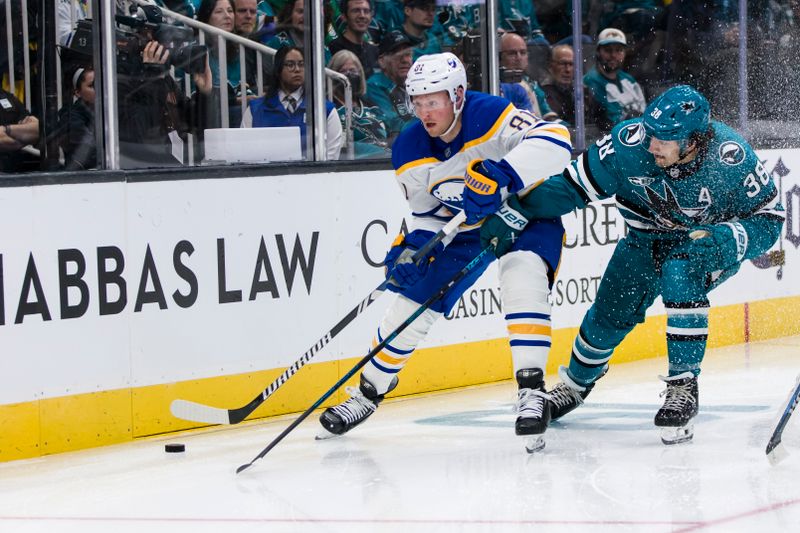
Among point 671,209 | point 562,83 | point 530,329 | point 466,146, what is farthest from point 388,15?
point 530,329

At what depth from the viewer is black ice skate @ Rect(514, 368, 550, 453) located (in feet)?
13.2

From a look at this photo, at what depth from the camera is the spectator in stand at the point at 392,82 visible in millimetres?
5555

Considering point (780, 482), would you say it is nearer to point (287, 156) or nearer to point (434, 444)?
point (434, 444)

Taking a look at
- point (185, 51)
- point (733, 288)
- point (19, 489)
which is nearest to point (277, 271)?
point (185, 51)

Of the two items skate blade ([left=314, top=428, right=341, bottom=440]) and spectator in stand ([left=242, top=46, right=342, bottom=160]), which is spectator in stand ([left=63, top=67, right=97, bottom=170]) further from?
skate blade ([left=314, top=428, right=341, bottom=440])

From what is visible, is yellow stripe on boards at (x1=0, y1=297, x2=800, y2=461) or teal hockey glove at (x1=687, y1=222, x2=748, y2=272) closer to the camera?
teal hockey glove at (x1=687, y1=222, x2=748, y2=272)

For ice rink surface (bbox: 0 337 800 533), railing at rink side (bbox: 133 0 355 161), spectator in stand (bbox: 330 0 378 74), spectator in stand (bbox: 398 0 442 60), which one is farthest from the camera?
spectator in stand (bbox: 398 0 442 60)

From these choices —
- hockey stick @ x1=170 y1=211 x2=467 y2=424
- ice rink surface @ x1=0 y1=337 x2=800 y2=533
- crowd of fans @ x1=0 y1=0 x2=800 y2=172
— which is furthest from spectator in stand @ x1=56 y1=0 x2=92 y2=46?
ice rink surface @ x1=0 y1=337 x2=800 y2=533

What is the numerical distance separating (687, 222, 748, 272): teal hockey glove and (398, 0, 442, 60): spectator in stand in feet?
6.39

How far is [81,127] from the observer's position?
458cm

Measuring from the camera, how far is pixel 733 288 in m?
6.68

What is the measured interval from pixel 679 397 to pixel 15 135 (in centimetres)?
210

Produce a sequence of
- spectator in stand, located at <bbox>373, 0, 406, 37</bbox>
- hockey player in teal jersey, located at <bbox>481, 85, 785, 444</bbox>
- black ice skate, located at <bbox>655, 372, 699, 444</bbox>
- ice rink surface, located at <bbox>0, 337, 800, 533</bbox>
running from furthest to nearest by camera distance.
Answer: spectator in stand, located at <bbox>373, 0, 406, 37</bbox>
black ice skate, located at <bbox>655, 372, 699, 444</bbox>
hockey player in teal jersey, located at <bbox>481, 85, 785, 444</bbox>
ice rink surface, located at <bbox>0, 337, 800, 533</bbox>

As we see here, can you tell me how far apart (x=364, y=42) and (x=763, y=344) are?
7.85 feet
